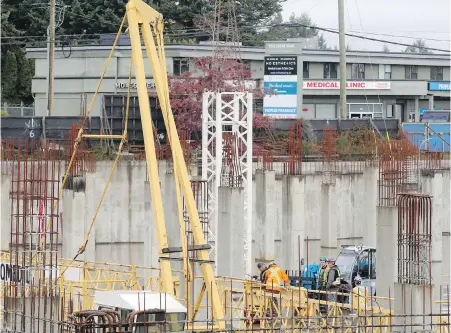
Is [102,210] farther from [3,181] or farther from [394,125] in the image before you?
[394,125]

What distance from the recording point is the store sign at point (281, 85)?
4134 centimetres

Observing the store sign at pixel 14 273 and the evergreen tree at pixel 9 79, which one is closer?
the store sign at pixel 14 273

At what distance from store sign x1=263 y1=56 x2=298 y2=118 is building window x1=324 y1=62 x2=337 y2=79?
42.2ft

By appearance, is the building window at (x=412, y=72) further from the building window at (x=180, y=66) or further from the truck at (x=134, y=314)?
the truck at (x=134, y=314)

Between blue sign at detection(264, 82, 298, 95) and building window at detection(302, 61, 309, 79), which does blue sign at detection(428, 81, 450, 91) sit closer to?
building window at detection(302, 61, 309, 79)

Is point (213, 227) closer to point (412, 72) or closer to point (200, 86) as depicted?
point (200, 86)

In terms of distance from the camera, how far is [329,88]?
54.1m

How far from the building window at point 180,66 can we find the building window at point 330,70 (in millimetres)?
8970

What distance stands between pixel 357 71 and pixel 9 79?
52.5 feet

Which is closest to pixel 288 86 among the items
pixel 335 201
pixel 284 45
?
pixel 284 45

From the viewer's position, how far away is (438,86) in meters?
55.8

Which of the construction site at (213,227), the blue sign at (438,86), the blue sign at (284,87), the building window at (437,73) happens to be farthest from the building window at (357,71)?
the blue sign at (284,87)

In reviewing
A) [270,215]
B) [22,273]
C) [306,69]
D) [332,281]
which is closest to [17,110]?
[306,69]

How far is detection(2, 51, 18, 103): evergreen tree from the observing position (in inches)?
2165
